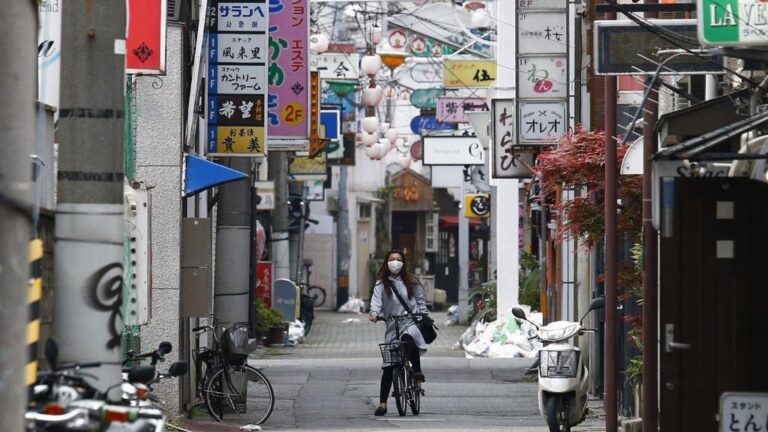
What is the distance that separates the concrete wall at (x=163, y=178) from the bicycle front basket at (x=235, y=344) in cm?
87

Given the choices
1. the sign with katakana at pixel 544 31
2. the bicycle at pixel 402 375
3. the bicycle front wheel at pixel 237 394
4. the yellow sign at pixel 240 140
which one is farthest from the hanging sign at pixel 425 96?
the bicycle front wheel at pixel 237 394

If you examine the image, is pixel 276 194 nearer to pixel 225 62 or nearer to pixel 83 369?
pixel 225 62

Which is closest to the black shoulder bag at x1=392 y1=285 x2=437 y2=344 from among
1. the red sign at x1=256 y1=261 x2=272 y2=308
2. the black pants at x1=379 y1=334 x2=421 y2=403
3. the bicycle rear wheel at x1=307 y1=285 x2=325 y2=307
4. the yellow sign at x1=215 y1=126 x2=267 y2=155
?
the black pants at x1=379 y1=334 x2=421 y2=403

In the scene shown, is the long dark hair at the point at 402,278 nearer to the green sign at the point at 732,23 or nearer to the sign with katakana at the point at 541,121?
the sign with katakana at the point at 541,121

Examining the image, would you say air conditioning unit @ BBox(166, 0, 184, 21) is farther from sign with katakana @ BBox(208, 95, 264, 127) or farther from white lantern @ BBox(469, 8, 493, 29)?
white lantern @ BBox(469, 8, 493, 29)

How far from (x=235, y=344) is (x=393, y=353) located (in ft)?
6.59

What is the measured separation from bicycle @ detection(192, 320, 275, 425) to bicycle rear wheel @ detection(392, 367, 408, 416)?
1573 millimetres

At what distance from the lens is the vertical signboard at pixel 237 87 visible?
17312 mm

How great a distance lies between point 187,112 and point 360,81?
1055 inches

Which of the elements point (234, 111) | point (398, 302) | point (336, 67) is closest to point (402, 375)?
point (398, 302)

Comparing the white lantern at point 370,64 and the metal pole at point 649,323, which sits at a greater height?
the white lantern at point 370,64

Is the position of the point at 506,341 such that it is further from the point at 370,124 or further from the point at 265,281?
the point at 370,124

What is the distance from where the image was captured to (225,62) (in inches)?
683

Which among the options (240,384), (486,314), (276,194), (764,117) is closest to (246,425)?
(240,384)
